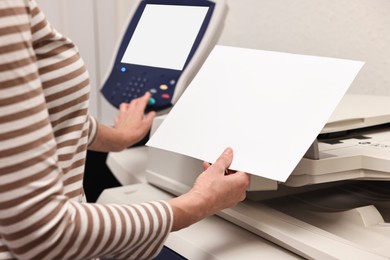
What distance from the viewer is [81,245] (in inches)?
20.6

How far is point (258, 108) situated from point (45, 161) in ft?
1.16

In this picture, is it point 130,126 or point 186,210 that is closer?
point 186,210

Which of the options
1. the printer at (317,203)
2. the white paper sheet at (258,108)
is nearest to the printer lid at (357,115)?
the printer at (317,203)

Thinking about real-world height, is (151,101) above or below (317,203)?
above

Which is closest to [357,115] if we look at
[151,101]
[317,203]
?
[317,203]

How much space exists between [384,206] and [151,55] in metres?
0.58

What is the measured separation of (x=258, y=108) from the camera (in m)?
0.74

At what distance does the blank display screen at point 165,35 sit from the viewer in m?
1.06

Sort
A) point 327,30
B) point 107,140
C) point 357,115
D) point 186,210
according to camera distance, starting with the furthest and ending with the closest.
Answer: point 327,30 → point 107,140 → point 357,115 → point 186,210

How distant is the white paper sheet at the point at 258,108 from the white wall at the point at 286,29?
1.49 ft

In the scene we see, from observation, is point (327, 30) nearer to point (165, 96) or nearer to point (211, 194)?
point (165, 96)

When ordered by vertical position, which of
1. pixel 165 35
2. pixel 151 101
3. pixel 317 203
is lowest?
pixel 317 203

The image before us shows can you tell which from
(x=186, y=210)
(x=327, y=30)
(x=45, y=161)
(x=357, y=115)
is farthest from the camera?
(x=327, y=30)

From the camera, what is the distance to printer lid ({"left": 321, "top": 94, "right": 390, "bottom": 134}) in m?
0.81
